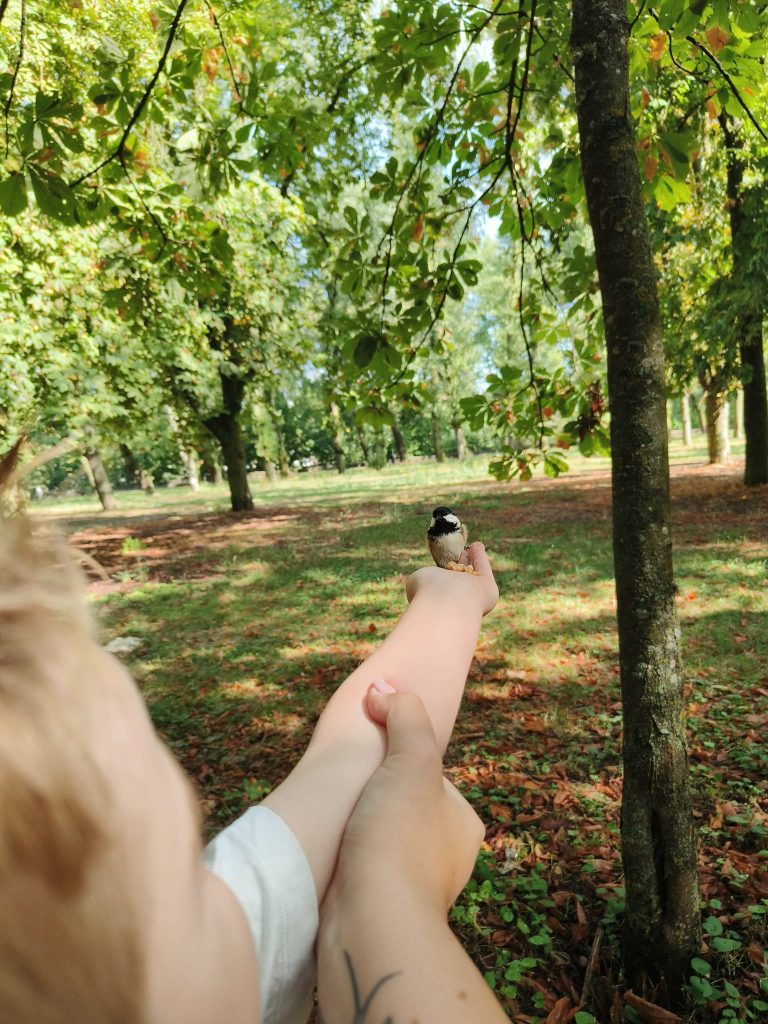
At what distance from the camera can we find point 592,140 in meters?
1.64

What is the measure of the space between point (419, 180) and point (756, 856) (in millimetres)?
3685

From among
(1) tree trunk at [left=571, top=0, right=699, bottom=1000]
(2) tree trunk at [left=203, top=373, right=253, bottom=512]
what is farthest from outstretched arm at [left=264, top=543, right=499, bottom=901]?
(2) tree trunk at [left=203, top=373, right=253, bottom=512]

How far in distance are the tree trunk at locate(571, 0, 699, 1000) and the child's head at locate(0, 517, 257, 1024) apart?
4.88ft

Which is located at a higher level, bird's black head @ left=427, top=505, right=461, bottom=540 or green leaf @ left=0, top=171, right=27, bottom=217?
green leaf @ left=0, top=171, right=27, bottom=217

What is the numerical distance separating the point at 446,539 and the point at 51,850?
117cm

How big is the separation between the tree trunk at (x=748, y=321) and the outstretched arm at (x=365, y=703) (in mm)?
8180

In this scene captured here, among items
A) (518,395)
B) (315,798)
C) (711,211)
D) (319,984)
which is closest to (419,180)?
(518,395)

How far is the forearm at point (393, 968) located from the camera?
0.70 metres

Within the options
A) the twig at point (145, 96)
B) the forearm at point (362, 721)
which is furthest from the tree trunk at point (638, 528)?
the twig at point (145, 96)

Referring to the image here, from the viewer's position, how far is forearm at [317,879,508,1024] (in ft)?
2.31

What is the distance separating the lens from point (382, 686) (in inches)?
46.9

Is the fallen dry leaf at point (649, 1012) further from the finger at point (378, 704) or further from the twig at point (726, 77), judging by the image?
the twig at point (726, 77)

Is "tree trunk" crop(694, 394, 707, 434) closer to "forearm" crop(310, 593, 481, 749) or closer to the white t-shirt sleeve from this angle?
"forearm" crop(310, 593, 481, 749)

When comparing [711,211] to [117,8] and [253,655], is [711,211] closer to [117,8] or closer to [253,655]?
[117,8]
